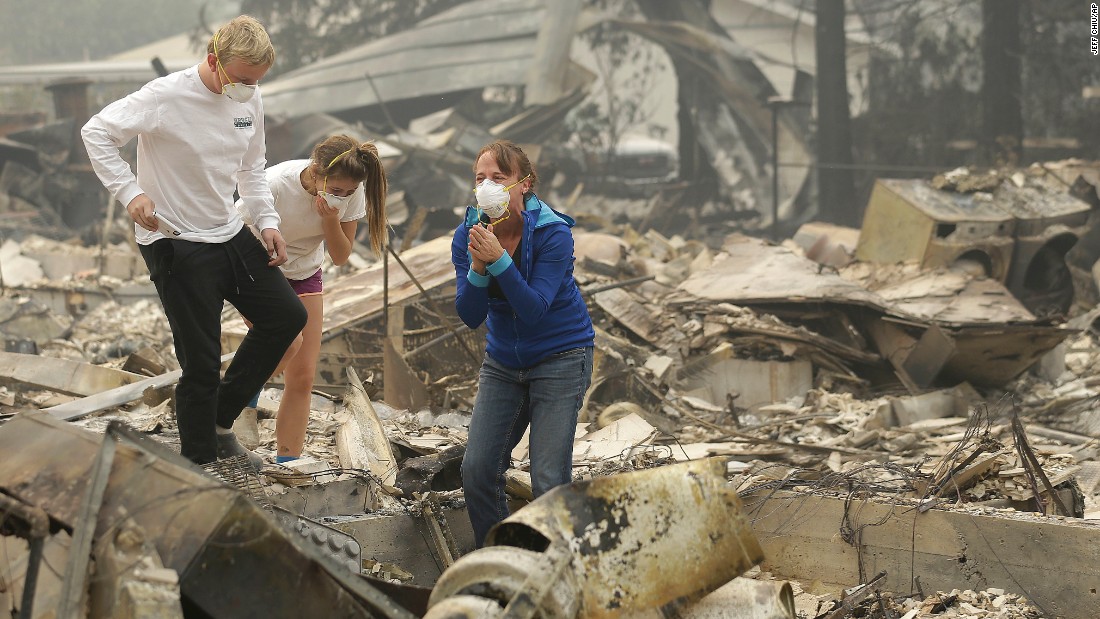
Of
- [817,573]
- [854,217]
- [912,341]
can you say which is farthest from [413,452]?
[854,217]

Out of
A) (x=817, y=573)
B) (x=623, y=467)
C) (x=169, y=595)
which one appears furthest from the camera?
(x=623, y=467)

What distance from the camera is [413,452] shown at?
5.75 meters

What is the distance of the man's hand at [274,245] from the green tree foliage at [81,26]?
41878 millimetres

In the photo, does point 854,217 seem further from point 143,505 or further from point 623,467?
point 143,505

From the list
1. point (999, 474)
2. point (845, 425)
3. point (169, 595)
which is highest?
point (169, 595)

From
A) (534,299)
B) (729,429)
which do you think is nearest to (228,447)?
(534,299)

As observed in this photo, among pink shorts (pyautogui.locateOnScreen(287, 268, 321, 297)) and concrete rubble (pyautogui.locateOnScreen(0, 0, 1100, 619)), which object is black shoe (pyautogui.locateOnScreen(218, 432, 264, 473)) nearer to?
concrete rubble (pyautogui.locateOnScreen(0, 0, 1100, 619))

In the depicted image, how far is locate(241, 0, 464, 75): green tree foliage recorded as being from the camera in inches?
922

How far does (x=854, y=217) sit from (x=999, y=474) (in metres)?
14.2

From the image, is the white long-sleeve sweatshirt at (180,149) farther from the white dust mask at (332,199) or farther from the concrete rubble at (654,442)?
the concrete rubble at (654,442)

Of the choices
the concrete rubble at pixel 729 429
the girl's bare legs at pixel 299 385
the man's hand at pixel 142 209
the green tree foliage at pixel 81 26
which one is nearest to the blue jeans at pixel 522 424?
the concrete rubble at pixel 729 429

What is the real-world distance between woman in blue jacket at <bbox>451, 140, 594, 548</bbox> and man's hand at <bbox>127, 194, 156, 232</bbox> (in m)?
1.02

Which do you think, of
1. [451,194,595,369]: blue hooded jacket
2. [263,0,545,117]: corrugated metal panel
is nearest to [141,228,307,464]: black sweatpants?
[451,194,595,369]: blue hooded jacket

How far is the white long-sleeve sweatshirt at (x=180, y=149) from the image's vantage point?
151 inches
